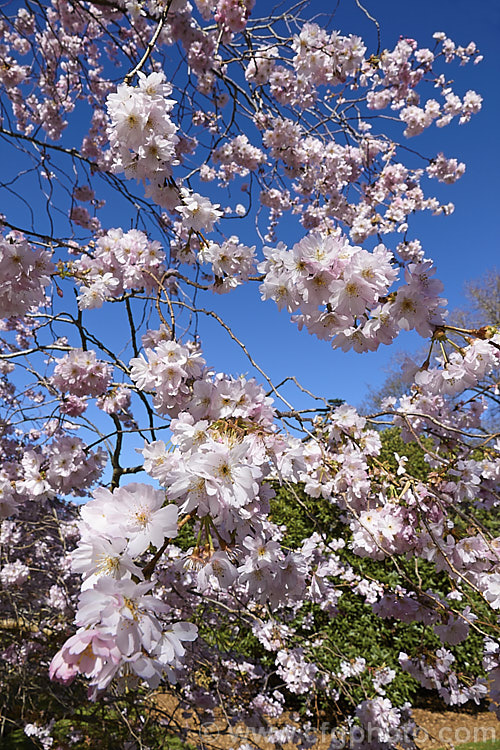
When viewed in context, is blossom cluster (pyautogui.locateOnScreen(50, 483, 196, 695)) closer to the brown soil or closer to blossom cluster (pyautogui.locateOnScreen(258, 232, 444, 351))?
blossom cluster (pyautogui.locateOnScreen(258, 232, 444, 351))

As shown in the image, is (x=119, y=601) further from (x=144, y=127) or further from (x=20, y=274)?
(x=144, y=127)

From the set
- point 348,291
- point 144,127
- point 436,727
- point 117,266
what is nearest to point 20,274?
point 117,266

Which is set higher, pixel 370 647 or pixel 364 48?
pixel 364 48

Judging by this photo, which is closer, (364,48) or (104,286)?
(104,286)

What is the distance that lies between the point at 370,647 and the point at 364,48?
6.34 meters

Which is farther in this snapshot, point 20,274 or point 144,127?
point 20,274

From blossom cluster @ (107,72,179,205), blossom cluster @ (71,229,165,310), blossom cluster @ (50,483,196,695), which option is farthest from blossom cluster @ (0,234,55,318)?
blossom cluster @ (50,483,196,695)

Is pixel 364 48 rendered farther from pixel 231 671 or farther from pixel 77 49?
pixel 231 671

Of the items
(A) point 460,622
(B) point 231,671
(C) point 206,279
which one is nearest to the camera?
(A) point 460,622

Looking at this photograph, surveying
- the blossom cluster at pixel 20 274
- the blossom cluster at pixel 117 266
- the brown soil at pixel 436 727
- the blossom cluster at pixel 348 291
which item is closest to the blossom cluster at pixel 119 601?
the blossom cluster at pixel 348 291

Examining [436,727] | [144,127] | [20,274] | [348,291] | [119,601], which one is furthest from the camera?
[436,727]

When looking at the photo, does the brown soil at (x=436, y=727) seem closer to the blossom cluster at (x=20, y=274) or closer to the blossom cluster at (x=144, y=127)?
the blossom cluster at (x=20, y=274)

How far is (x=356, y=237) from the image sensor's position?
4.57 m

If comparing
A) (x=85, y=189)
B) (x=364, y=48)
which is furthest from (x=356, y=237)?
(x=85, y=189)
